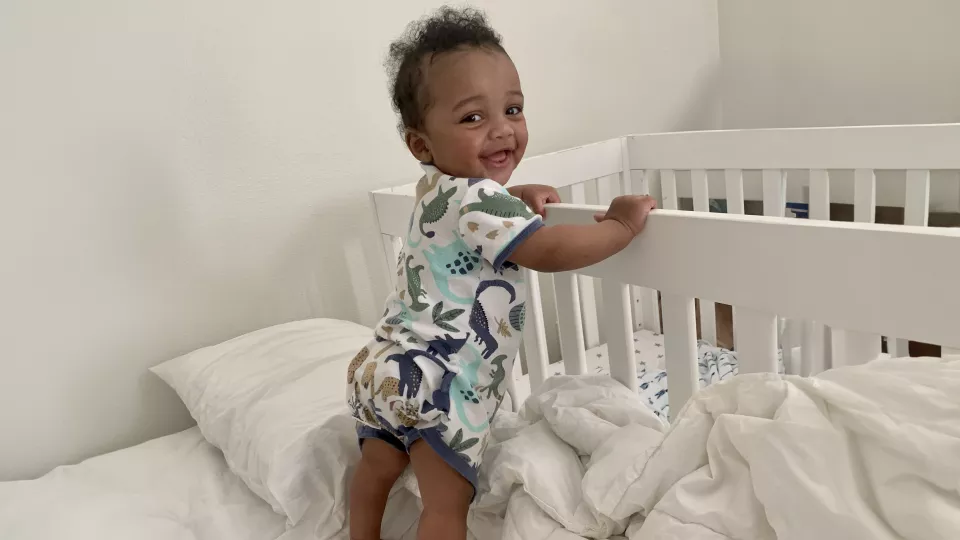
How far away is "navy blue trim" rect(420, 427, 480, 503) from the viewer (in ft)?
2.42

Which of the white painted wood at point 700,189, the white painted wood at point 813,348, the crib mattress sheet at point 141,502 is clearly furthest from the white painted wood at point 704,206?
the crib mattress sheet at point 141,502

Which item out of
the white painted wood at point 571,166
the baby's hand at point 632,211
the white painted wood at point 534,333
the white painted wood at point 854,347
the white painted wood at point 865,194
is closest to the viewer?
the white painted wood at point 854,347

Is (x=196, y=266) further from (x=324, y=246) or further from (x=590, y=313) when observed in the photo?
(x=590, y=313)

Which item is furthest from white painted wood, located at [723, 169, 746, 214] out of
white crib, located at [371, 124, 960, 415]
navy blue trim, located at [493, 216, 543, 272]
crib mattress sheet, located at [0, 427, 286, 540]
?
crib mattress sheet, located at [0, 427, 286, 540]

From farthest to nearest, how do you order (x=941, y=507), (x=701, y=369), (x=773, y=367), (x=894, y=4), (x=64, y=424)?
(x=894, y=4) < (x=701, y=369) < (x=64, y=424) < (x=773, y=367) < (x=941, y=507)

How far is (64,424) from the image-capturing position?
111 centimetres

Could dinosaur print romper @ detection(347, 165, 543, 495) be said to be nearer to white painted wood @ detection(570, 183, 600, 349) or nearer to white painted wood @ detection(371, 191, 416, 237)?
white painted wood @ detection(371, 191, 416, 237)

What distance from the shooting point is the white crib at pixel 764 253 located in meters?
0.53

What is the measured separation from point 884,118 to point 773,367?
1094 mm

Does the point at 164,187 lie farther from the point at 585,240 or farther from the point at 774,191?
the point at 774,191

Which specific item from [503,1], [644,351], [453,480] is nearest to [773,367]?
[453,480]

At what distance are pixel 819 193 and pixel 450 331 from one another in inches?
33.0

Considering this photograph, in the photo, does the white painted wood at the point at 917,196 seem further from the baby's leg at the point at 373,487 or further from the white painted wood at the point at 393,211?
the baby's leg at the point at 373,487

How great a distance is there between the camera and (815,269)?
572mm
